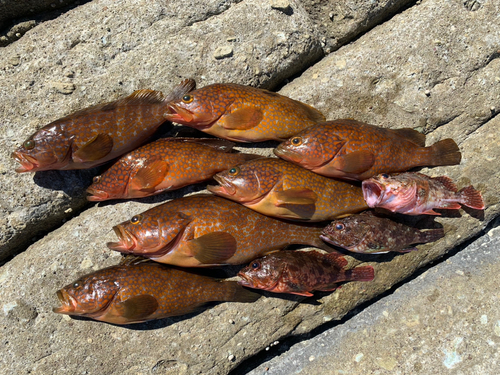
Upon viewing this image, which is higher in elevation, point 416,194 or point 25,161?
point 25,161

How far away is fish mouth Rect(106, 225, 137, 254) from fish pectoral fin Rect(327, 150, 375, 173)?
6.89 feet

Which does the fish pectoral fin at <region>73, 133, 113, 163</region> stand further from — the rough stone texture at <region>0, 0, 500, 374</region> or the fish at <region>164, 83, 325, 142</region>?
the fish at <region>164, 83, 325, 142</region>

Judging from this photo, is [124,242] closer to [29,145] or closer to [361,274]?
[29,145]

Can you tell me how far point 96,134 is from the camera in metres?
3.73

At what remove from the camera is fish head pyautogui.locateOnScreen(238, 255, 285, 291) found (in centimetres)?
388

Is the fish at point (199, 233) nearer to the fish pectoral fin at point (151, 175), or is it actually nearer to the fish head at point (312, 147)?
the fish pectoral fin at point (151, 175)

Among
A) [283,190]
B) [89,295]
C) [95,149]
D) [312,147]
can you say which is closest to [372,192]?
[312,147]

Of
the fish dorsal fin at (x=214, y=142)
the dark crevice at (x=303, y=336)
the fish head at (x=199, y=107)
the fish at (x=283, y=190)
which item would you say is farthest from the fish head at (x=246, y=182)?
the dark crevice at (x=303, y=336)

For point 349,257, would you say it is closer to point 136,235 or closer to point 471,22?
point 136,235

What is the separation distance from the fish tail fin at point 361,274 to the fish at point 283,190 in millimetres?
685

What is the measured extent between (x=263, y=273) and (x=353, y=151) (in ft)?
4.97

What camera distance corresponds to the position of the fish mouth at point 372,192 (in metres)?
3.85

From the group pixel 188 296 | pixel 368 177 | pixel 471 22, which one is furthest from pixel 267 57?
pixel 188 296

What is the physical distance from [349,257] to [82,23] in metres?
3.84
